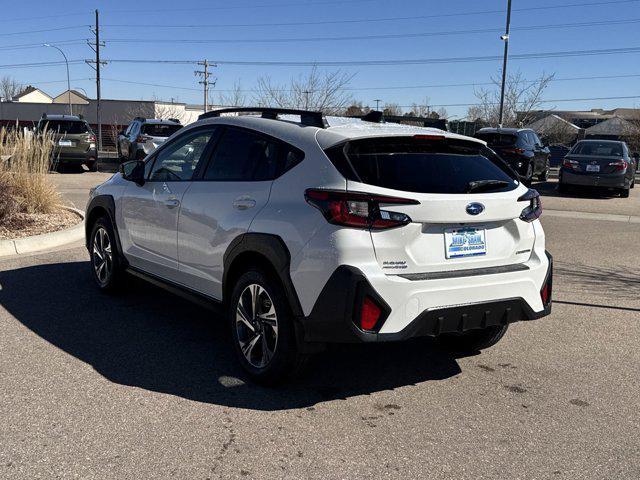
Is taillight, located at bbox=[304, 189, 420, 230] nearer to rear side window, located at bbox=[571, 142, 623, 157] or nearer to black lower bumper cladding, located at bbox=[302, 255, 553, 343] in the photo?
black lower bumper cladding, located at bbox=[302, 255, 553, 343]

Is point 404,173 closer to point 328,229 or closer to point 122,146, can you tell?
point 328,229

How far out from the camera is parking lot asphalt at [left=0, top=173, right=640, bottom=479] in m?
3.26

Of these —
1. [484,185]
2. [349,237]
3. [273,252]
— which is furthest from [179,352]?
[484,185]

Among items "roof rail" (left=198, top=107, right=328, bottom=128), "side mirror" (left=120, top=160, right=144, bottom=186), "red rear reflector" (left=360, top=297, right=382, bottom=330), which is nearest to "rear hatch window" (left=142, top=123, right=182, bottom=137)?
"side mirror" (left=120, top=160, right=144, bottom=186)

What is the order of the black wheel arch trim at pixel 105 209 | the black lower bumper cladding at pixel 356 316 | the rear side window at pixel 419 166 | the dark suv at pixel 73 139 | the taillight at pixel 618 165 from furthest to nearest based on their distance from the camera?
the dark suv at pixel 73 139 → the taillight at pixel 618 165 → the black wheel arch trim at pixel 105 209 → the rear side window at pixel 419 166 → the black lower bumper cladding at pixel 356 316

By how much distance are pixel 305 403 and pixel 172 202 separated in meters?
2.00

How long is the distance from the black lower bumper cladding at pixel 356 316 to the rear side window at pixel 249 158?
3.00 ft

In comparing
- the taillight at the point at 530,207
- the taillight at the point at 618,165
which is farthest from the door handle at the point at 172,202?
the taillight at the point at 618,165

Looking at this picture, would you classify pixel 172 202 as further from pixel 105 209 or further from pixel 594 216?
pixel 594 216

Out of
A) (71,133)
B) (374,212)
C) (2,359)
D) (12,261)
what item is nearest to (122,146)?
(71,133)

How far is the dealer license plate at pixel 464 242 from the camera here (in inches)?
151

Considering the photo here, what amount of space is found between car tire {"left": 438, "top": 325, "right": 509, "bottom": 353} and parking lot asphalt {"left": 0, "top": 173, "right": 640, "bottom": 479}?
0.33 ft

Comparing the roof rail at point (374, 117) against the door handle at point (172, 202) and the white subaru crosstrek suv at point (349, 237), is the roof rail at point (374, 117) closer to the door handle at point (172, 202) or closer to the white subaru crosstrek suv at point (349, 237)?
the white subaru crosstrek suv at point (349, 237)

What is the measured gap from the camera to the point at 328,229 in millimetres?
3664
